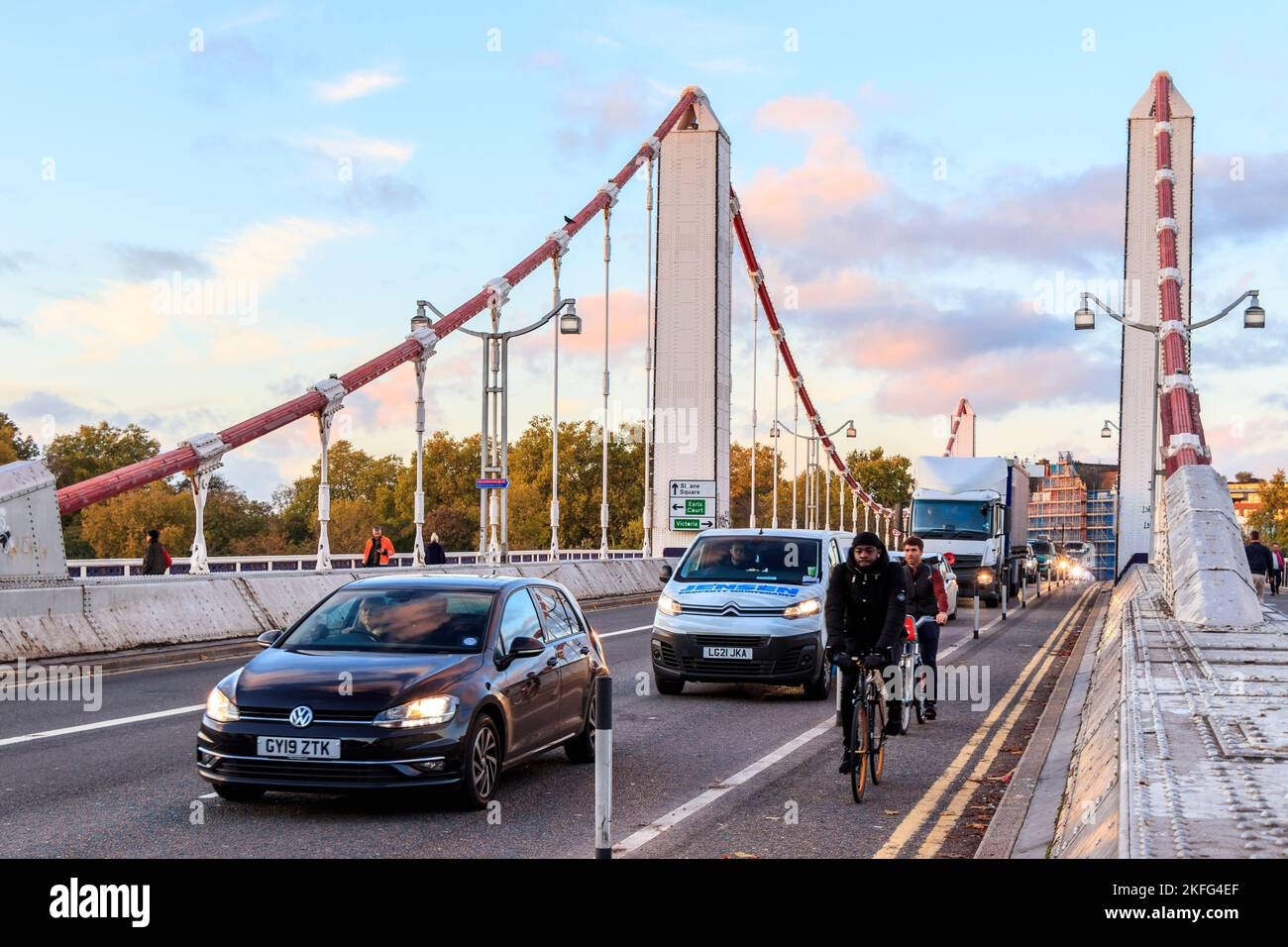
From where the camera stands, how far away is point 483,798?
8922 millimetres

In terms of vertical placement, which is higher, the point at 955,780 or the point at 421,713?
the point at 421,713

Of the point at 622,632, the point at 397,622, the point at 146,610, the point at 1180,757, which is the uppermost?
the point at 397,622

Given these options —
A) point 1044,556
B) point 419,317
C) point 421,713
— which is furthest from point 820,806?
point 1044,556

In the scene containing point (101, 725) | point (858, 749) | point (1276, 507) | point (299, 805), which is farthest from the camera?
point (1276, 507)

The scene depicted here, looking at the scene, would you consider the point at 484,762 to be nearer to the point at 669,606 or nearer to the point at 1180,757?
the point at 1180,757

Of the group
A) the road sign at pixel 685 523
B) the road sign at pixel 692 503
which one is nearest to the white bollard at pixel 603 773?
the road sign at pixel 692 503

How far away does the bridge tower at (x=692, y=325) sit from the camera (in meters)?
54.4

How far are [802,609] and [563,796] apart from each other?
19.8ft

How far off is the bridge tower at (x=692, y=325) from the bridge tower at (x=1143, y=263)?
19870 millimetres

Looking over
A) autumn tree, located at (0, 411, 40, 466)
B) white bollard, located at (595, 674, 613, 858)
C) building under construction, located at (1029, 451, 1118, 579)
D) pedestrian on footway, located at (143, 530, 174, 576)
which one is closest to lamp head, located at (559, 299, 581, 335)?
pedestrian on footway, located at (143, 530, 174, 576)

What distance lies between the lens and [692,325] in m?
55.4

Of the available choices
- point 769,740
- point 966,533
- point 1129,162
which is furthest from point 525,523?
point 769,740

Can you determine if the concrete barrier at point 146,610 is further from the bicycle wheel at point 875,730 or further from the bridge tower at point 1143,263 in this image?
the bridge tower at point 1143,263
